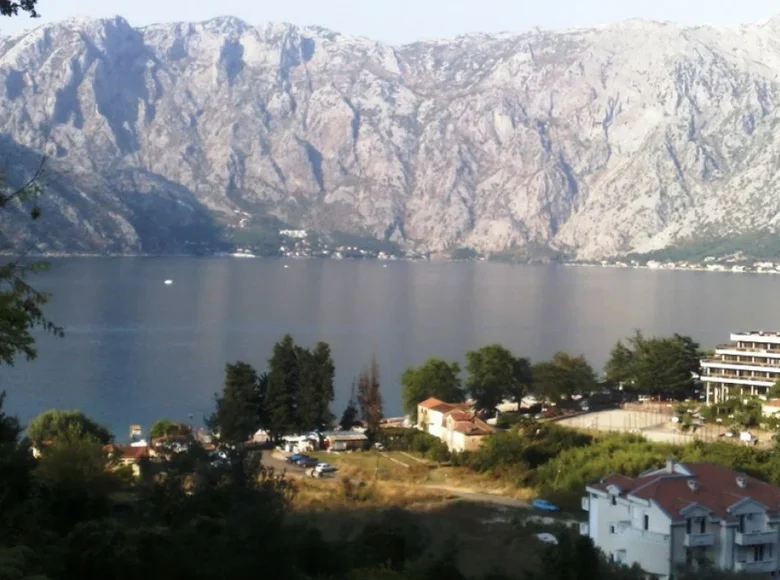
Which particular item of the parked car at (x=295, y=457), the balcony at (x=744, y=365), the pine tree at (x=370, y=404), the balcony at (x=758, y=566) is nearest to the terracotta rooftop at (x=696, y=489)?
the balcony at (x=758, y=566)

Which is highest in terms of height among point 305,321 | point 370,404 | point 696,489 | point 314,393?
point 696,489

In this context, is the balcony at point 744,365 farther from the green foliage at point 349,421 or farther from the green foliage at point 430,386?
the green foliage at point 349,421

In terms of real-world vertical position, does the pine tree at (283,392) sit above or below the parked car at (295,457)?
above

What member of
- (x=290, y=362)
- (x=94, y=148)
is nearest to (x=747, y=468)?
(x=290, y=362)

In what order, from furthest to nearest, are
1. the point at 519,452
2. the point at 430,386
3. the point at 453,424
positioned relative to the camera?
1. the point at 430,386
2. the point at 453,424
3. the point at 519,452

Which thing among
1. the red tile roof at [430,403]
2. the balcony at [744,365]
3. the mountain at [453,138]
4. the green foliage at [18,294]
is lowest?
the red tile roof at [430,403]

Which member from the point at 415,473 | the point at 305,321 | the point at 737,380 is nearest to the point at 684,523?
the point at 415,473

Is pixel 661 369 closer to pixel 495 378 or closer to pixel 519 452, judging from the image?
pixel 495 378
